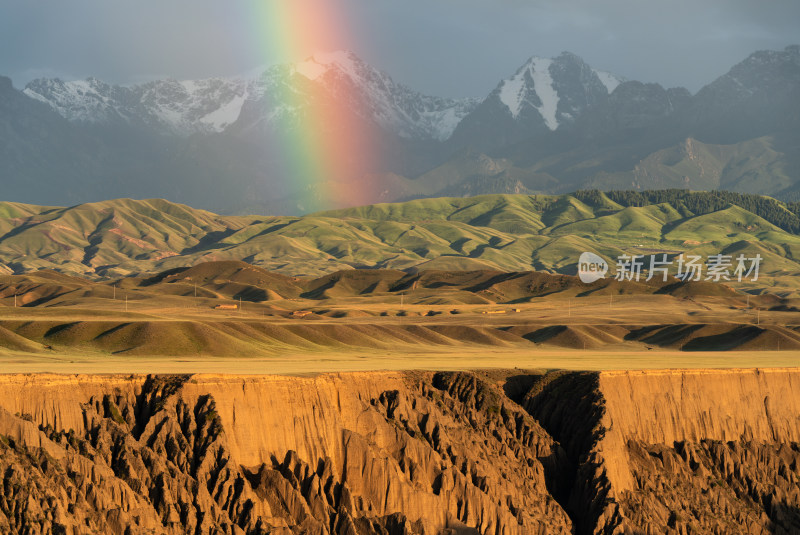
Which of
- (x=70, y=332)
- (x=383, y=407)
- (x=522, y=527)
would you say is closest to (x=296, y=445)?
(x=383, y=407)

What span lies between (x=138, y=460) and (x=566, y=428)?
3521 centimetres

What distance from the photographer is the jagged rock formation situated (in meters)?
60.7

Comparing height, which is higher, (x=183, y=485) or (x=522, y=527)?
(x=183, y=485)

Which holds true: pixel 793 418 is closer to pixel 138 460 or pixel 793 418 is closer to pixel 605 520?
pixel 605 520

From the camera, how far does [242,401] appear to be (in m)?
71.3

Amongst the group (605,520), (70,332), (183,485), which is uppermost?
(70,332)

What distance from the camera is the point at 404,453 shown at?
74.8 metres

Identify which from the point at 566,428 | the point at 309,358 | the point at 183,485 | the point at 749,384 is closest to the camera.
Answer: the point at 183,485

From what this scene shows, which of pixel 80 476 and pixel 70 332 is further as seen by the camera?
pixel 70 332

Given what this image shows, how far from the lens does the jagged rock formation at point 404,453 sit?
60.7 metres

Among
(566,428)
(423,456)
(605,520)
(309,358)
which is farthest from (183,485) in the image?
(309,358)

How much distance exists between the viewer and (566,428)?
8675 cm

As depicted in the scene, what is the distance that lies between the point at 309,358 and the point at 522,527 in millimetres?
54374

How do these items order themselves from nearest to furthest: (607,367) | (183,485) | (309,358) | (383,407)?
1. (183,485)
2. (383,407)
3. (607,367)
4. (309,358)
